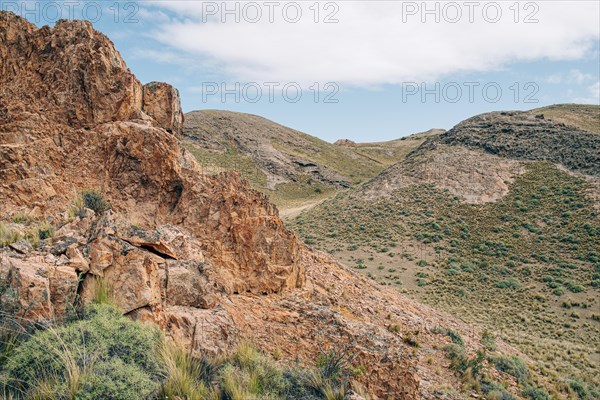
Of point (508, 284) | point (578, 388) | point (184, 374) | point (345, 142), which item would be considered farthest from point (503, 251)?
point (345, 142)

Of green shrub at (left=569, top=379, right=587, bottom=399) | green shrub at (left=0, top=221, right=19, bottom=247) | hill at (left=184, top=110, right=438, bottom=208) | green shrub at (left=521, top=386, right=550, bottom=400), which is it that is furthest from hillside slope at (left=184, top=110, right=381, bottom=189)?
green shrub at (left=0, top=221, right=19, bottom=247)

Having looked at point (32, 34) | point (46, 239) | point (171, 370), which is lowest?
point (171, 370)

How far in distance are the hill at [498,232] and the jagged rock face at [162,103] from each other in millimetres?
13334

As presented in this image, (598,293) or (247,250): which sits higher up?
(247,250)

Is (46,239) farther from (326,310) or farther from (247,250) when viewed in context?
(326,310)

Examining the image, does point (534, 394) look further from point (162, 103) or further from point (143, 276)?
point (162, 103)

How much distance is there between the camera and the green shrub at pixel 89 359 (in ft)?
13.1

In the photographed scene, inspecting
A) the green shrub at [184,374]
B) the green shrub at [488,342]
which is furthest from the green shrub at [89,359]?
the green shrub at [488,342]

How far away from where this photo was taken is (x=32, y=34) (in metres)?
8.65

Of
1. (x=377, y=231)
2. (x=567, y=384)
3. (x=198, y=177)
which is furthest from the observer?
(x=377, y=231)

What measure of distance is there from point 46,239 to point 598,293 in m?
29.2

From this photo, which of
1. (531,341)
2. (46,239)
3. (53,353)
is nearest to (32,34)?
(46,239)

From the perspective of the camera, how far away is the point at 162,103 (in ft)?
33.3

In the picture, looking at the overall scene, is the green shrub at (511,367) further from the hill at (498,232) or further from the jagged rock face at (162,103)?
the jagged rock face at (162,103)
